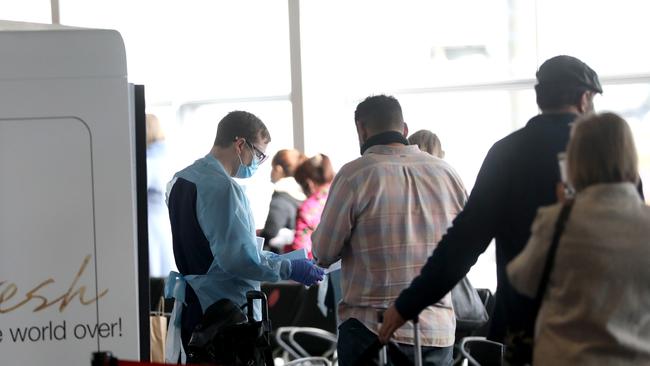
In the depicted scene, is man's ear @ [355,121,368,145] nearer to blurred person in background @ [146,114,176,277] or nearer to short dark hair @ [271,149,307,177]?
blurred person in background @ [146,114,176,277]

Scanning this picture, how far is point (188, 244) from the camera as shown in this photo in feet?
12.0

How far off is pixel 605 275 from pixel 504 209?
1.44 feet

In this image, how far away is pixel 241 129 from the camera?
3.76 metres

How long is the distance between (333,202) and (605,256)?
4.51 feet

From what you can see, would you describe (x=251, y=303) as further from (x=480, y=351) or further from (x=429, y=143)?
(x=480, y=351)

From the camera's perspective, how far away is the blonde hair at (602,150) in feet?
6.91

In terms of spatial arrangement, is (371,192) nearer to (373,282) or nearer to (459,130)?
(373,282)

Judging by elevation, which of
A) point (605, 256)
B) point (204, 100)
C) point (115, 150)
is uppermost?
point (204, 100)

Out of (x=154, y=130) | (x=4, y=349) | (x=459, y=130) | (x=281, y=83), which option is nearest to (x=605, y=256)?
(x=4, y=349)

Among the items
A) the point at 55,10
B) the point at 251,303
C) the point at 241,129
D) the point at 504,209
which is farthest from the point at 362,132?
the point at 55,10

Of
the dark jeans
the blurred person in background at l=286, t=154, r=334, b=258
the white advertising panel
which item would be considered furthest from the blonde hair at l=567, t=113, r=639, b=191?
the blurred person in background at l=286, t=154, r=334, b=258

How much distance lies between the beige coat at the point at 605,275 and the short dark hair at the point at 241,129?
1.76 m

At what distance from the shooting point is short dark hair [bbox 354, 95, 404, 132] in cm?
345

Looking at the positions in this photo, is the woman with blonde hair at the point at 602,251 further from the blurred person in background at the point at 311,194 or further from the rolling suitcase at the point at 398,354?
the blurred person in background at the point at 311,194
